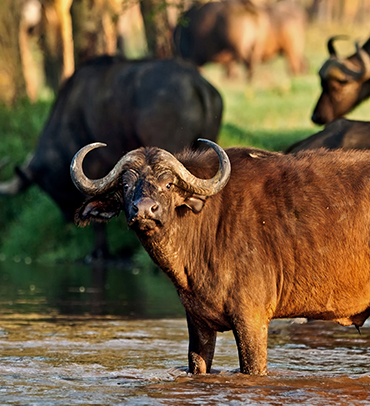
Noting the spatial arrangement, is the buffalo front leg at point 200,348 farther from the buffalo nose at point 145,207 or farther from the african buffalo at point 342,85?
the african buffalo at point 342,85

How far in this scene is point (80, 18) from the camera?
19203 mm

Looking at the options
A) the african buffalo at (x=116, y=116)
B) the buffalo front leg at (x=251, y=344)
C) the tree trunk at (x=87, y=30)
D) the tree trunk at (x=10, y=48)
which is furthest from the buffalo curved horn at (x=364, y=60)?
the tree trunk at (x=10, y=48)

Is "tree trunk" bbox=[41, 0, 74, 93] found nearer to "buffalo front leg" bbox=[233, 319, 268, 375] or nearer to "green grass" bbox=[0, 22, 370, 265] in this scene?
"green grass" bbox=[0, 22, 370, 265]

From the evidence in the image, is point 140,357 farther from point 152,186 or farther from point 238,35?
point 238,35

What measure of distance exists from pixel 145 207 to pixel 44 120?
615 inches

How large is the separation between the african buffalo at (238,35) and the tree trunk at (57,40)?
3.20 metres

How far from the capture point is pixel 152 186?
6758 millimetres

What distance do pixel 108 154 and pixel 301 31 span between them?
1922 cm

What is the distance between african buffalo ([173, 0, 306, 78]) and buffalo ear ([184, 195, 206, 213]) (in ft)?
68.7

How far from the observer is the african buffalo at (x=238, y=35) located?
29234 millimetres

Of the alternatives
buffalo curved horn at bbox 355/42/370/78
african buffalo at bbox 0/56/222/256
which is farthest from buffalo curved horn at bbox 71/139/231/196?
buffalo curved horn at bbox 355/42/370/78

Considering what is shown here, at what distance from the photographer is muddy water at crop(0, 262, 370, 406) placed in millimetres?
6637

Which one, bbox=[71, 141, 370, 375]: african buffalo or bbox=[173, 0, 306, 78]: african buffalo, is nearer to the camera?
bbox=[71, 141, 370, 375]: african buffalo

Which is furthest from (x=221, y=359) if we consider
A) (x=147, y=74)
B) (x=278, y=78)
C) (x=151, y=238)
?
(x=278, y=78)
